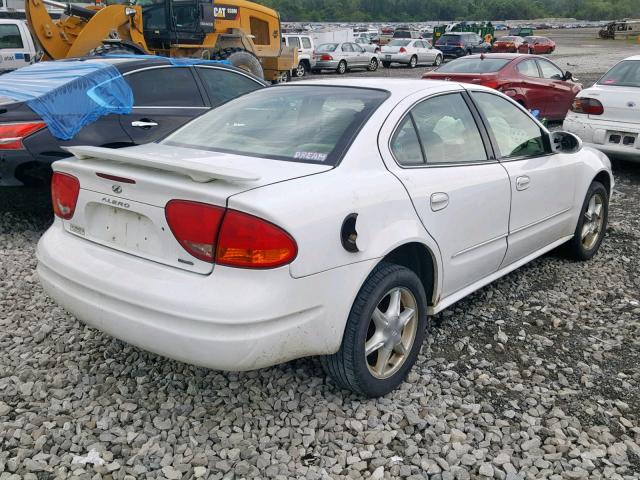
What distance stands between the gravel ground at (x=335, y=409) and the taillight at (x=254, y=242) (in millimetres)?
874

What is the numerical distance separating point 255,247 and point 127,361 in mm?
1389

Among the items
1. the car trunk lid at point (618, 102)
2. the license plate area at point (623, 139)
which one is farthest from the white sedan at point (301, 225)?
the car trunk lid at point (618, 102)

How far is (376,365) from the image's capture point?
2996 mm

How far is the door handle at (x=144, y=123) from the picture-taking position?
5461 mm

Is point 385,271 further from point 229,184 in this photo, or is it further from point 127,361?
point 127,361

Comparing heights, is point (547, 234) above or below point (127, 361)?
above

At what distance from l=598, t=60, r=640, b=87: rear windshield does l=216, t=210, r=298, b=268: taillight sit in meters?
6.64

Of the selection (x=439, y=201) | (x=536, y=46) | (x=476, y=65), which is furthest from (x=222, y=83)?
(x=536, y=46)

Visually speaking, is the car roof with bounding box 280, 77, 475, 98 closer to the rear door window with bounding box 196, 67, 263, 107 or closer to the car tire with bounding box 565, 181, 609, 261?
the car tire with bounding box 565, 181, 609, 261

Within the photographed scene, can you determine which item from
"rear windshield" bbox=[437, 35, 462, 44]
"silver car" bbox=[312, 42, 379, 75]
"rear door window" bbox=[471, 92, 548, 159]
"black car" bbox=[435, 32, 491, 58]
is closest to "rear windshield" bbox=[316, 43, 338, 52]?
"silver car" bbox=[312, 42, 379, 75]

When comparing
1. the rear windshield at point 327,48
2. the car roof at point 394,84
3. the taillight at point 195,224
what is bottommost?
the rear windshield at point 327,48

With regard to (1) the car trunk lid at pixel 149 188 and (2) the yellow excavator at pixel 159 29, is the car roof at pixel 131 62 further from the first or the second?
(2) the yellow excavator at pixel 159 29

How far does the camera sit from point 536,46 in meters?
41.5

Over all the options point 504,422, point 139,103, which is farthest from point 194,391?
point 139,103
